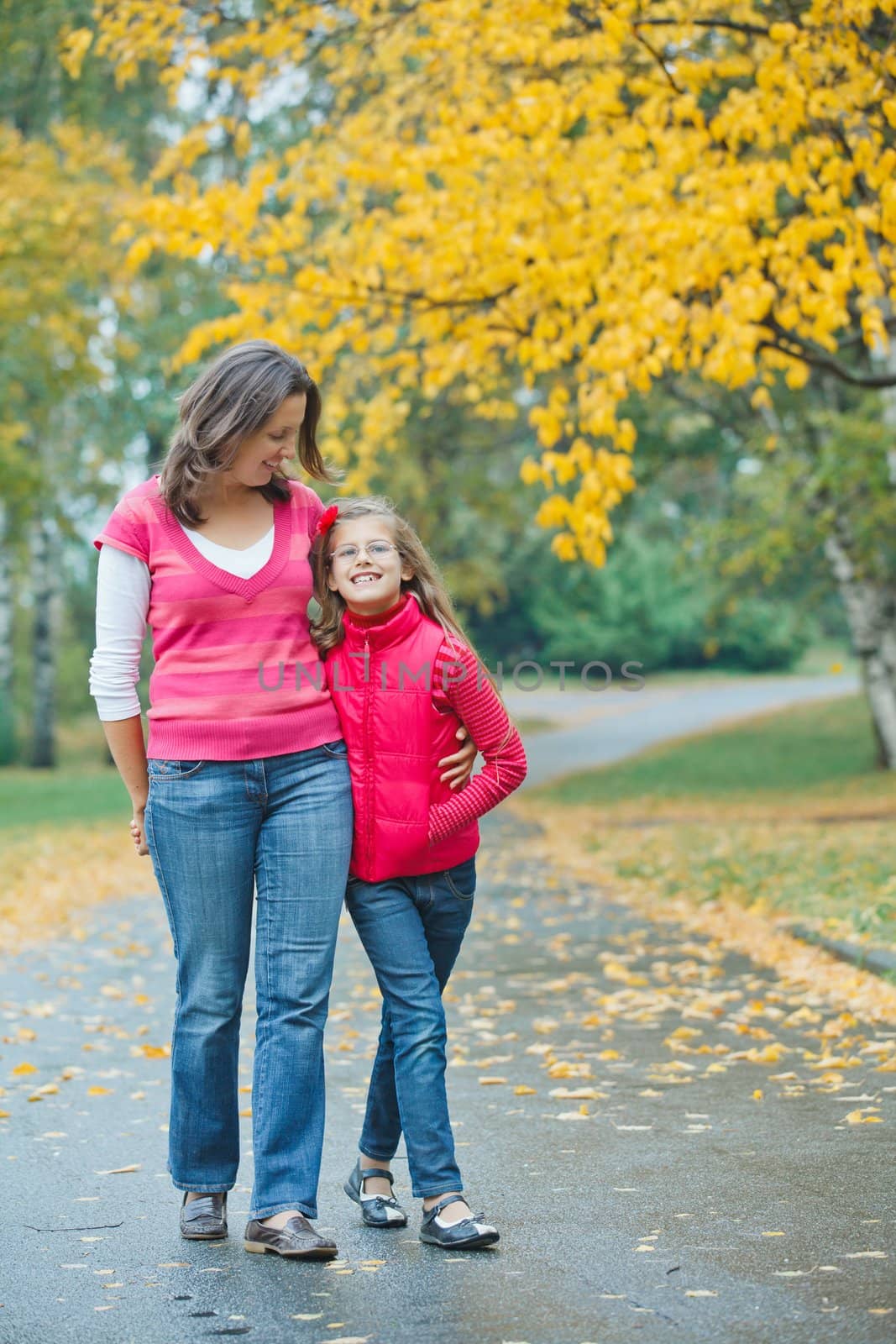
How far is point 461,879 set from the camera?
4.08 meters

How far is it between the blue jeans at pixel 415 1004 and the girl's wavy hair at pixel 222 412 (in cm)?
103

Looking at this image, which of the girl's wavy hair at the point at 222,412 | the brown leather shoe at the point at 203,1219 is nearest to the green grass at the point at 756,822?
the brown leather shoe at the point at 203,1219

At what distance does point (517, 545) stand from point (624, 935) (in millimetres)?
33063

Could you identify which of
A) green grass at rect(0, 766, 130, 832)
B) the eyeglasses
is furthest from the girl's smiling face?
green grass at rect(0, 766, 130, 832)

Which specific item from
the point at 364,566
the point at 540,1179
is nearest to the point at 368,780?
the point at 364,566

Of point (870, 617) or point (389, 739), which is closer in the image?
point (389, 739)

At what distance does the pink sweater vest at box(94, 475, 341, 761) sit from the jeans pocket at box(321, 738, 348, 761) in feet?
0.05

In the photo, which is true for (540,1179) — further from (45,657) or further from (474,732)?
(45,657)

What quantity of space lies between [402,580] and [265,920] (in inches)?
A: 35.2

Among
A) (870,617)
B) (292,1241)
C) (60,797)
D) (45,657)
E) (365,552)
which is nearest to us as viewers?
(292,1241)

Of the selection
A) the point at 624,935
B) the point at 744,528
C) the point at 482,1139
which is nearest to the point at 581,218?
the point at 624,935

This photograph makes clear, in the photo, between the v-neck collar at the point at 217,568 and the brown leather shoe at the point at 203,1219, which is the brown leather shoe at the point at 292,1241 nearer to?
the brown leather shoe at the point at 203,1219

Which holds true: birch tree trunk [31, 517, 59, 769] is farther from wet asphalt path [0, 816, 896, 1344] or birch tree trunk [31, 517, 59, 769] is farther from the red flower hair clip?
the red flower hair clip

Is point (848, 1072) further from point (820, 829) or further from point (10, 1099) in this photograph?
point (820, 829)
